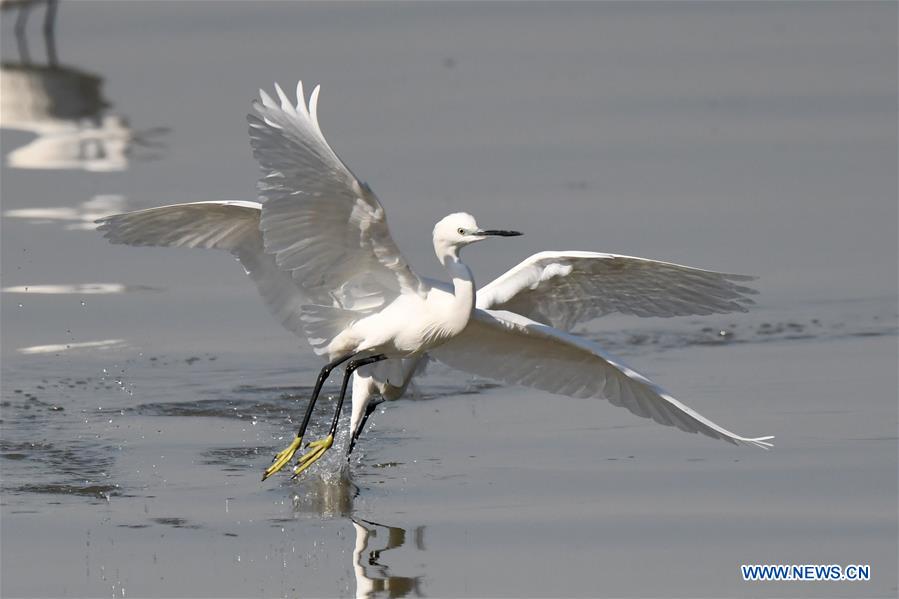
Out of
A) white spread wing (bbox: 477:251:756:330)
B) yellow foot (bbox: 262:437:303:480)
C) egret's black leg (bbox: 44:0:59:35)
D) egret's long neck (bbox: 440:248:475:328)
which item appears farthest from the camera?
egret's black leg (bbox: 44:0:59:35)

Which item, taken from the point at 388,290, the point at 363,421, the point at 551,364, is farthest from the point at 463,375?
the point at 388,290

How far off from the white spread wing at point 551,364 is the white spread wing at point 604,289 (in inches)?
12.7

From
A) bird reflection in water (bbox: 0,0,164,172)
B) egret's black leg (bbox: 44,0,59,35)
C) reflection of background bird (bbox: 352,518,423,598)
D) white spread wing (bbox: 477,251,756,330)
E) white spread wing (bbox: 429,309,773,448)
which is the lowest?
reflection of background bird (bbox: 352,518,423,598)

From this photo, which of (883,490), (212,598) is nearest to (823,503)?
(883,490)

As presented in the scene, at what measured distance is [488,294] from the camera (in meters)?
11.0

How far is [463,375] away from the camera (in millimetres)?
12578

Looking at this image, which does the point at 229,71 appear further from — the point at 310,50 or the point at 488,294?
the point at 488,294

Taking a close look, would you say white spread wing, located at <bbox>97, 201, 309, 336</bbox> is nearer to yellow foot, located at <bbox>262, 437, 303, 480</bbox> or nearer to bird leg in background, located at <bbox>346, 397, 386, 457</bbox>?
bird leg in background, located at <bbox>346, 397, 386, 457</bbox>

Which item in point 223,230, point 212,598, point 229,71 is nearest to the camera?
point 212,598

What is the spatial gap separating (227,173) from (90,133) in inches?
120

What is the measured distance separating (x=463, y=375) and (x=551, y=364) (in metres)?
2.05

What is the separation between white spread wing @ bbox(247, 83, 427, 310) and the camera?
29.0 ft

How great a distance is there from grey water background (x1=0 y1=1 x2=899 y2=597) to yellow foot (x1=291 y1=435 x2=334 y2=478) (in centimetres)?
23

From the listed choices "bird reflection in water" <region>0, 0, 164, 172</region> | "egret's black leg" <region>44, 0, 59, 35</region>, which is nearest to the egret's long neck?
"bird reflection in water" <region>0, 0, 164, 172</region>
